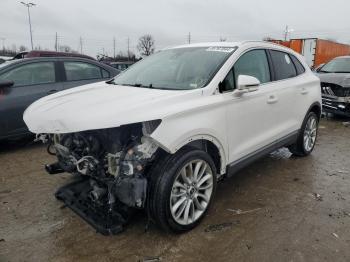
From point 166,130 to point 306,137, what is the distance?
3.31 meters

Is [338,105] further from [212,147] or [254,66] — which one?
[212,147]

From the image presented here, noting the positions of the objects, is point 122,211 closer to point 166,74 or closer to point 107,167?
point 107,167

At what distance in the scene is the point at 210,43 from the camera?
3994mm

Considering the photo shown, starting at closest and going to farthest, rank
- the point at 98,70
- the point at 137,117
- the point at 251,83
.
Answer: the point at 137,117
the point at 251,83
the point at 98,70

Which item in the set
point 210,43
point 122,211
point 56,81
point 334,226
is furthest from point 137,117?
point 56,81

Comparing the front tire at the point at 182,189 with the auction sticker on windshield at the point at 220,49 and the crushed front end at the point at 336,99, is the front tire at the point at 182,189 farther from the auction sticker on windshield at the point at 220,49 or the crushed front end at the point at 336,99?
the crushed front end at the point at 336,99

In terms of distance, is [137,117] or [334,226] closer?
[137,117]

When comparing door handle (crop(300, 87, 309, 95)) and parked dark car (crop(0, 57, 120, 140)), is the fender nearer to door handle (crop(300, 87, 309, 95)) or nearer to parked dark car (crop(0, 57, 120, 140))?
door handle (crop(300, 87, 309, 95))

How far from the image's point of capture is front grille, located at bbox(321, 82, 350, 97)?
8.02 m

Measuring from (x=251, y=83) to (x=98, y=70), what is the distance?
413 centimetres

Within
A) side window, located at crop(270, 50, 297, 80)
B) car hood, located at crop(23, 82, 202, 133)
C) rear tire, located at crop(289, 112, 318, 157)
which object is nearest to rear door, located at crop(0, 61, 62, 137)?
car hood, located at crop(23, 82, 202, 133)

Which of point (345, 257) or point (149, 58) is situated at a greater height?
point (149, 58)

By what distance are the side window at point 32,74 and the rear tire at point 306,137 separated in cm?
430

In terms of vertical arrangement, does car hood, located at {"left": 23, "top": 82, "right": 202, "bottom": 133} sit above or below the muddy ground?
above
